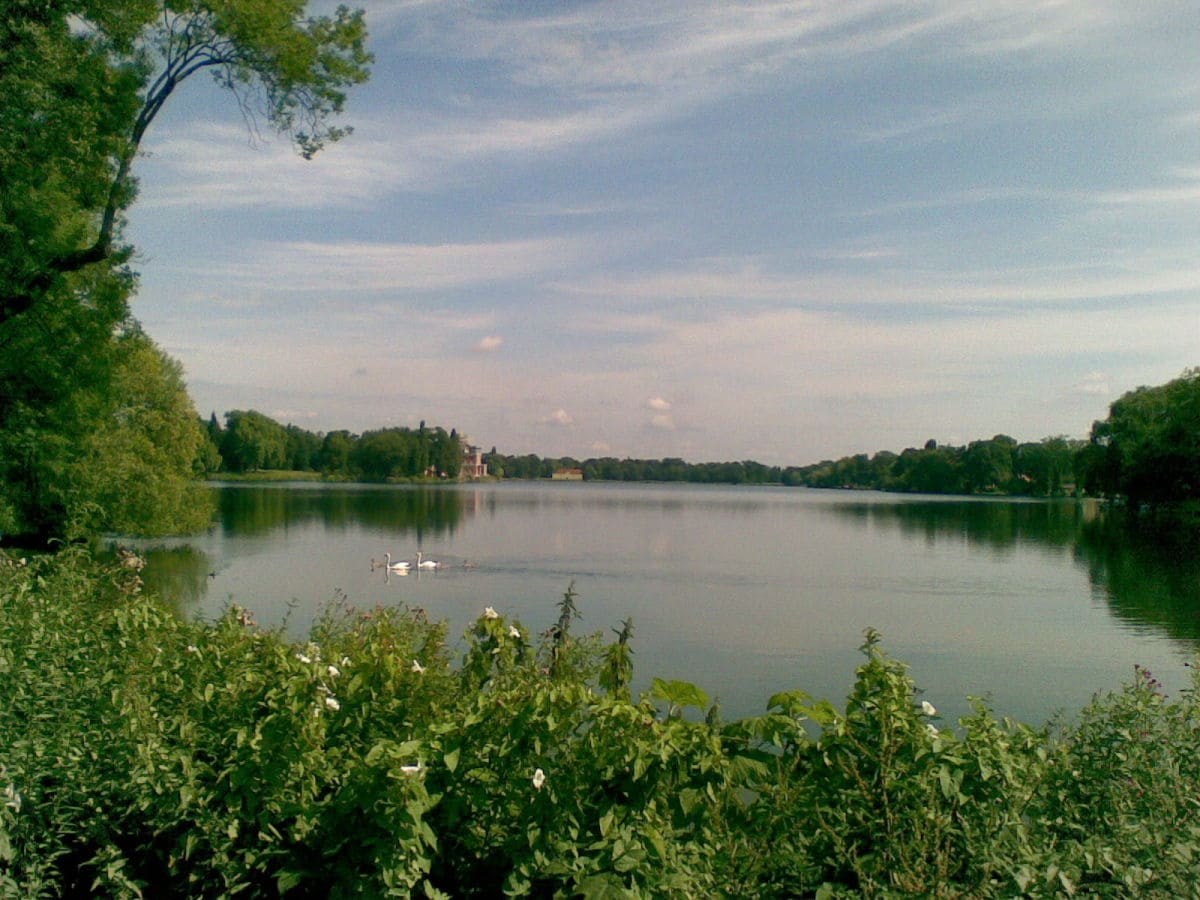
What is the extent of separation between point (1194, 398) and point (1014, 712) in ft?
197

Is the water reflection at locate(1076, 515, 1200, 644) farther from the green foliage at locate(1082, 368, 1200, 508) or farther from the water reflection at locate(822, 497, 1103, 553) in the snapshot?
the green foliage at locate(1082, 368, 1200, 508)

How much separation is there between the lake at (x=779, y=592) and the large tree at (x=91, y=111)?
218 inches

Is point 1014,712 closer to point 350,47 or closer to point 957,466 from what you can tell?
point 350,47

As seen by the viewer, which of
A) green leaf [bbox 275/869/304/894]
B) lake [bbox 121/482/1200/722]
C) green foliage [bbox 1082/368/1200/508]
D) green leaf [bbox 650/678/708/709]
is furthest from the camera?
green foliage [bbox 1082/368/1200/508]

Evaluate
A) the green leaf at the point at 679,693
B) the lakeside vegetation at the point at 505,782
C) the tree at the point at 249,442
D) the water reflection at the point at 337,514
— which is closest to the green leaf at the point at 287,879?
the lakeside vegetation at the point at 505,782

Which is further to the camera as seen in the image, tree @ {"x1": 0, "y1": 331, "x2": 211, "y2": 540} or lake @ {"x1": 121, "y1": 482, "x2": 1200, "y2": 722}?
tree @ {"x1": 0, "y1": 331, "x2": 211, "y2": 540}

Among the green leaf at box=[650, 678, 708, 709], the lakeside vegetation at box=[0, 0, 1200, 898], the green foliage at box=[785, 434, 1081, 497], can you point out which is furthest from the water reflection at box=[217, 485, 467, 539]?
the green foliage at box=[785, 434, 1081, 497]

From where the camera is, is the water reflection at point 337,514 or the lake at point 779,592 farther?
the water reflection at point 337,514

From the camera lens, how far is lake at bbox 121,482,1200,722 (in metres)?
16.8

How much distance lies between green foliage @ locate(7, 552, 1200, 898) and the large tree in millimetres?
10394

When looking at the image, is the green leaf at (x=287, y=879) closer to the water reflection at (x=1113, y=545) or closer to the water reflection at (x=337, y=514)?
the water reflection at (x=1113, y=545)

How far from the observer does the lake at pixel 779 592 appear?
16.8 m

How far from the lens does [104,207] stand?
13133mm

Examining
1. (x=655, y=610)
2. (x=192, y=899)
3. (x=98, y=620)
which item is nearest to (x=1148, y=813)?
(x=192, y=899)
